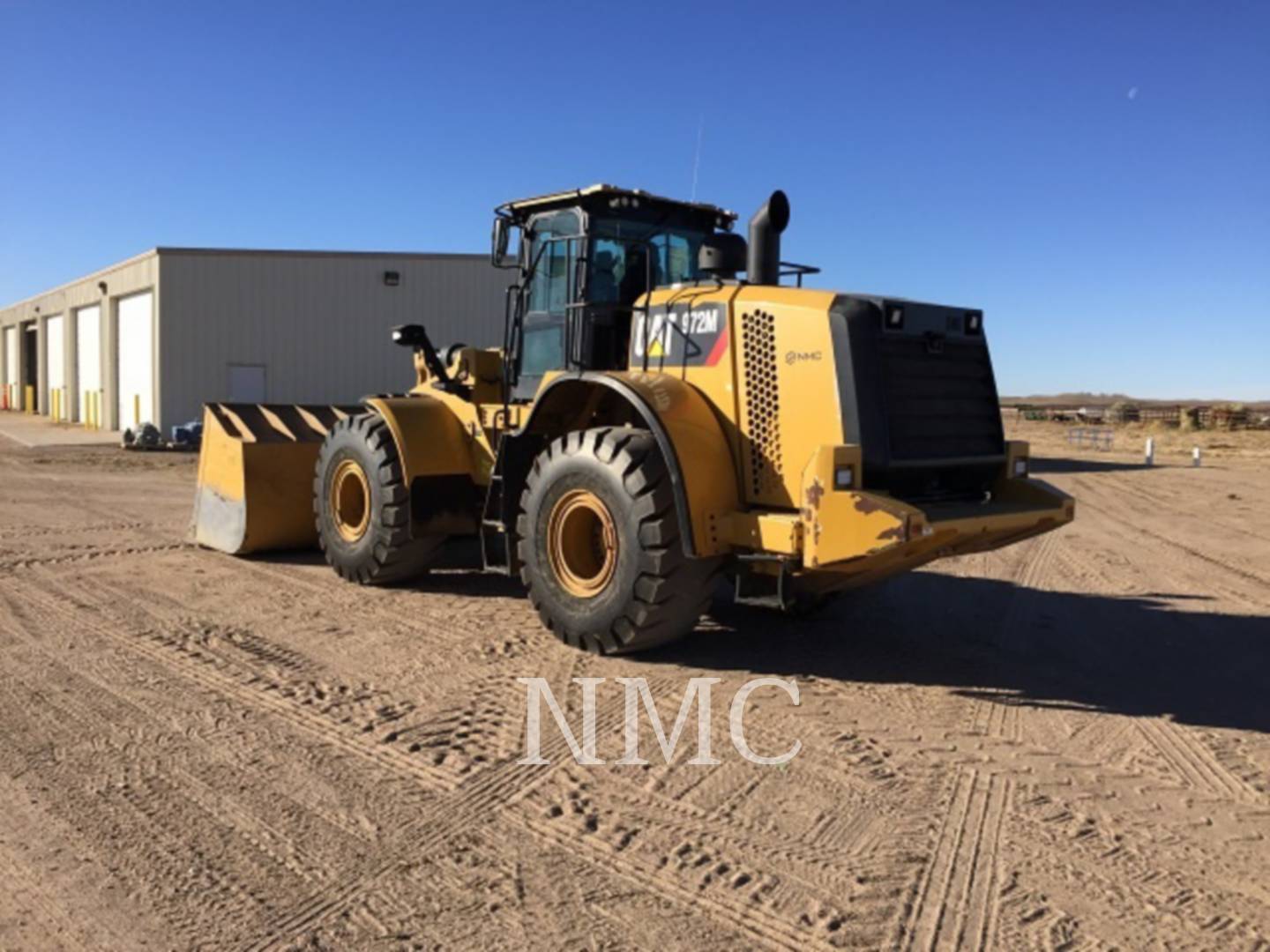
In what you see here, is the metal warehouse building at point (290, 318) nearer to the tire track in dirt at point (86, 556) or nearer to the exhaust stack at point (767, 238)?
the tire track in dirt at point (86, 556)

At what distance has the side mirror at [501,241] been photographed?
7.53 m

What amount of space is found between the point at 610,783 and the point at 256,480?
242 inches

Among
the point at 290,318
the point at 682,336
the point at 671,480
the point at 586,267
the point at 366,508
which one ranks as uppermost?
the point at 290,318

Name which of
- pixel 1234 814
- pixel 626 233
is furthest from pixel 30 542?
pixel 1234 814

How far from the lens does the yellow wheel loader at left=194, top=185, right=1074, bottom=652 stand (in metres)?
5.52

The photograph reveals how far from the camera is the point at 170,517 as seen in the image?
12.3m

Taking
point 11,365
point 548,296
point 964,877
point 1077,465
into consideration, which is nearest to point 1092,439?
point 1077,465

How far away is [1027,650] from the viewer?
6680 millimetres

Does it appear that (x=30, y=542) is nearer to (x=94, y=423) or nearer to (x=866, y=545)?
(x=866, y=545)

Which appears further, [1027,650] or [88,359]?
[88,359]

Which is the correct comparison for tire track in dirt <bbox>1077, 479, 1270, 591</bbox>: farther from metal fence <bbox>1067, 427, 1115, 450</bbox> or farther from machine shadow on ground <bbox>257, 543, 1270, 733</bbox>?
metal fence <bbox>1067, 427, 1115, 450</bbox>

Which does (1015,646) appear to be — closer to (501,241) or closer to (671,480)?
(671,480)

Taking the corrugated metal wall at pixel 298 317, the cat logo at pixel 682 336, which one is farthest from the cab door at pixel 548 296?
the corrugated metal wall at pixel 298 317

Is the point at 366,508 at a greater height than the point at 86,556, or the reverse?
the point at 366,508
